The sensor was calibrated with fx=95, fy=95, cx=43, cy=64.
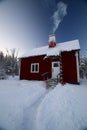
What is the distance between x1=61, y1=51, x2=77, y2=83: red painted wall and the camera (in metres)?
11.0

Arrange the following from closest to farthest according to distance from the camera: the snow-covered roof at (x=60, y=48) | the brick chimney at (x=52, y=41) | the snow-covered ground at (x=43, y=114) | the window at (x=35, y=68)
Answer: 1. the snow-covered ground at (x=43, y=114)
2. the snow-covered roof at (x=60, y=48)
3. the window at (x=35, y=68)
4. the brick chimney at (x=52, y=41)

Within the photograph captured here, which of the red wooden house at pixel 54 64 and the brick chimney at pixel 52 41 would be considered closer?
the red wooden house at pixel 54 64

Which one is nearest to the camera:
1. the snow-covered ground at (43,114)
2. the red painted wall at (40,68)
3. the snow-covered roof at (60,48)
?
the snow-covered ground at (43,114)

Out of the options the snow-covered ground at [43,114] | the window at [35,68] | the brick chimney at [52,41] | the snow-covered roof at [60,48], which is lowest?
the snow-covered ground at [43,114]

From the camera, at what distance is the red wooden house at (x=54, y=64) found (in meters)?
11.0

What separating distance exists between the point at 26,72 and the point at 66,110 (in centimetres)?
1027

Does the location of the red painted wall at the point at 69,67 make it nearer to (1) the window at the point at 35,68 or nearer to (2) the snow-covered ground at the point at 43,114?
(1) the window at the point at 35,68

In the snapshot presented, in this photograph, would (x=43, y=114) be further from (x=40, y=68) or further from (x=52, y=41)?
(x=52, y=41)

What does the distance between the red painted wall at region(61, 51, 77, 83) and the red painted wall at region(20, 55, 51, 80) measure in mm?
2066

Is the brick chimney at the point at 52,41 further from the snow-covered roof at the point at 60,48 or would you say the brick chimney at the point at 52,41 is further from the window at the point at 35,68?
the window at the point at 35,68

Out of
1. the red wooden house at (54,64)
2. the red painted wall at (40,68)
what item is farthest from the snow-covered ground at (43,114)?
the red painted wall at (40,68)

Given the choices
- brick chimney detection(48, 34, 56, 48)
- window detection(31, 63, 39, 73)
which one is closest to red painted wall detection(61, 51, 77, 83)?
brick chimney detection(48, 34, 56, 48)

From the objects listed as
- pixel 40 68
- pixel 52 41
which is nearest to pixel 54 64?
pixel 40 68

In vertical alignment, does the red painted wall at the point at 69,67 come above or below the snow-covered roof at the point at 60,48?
below
